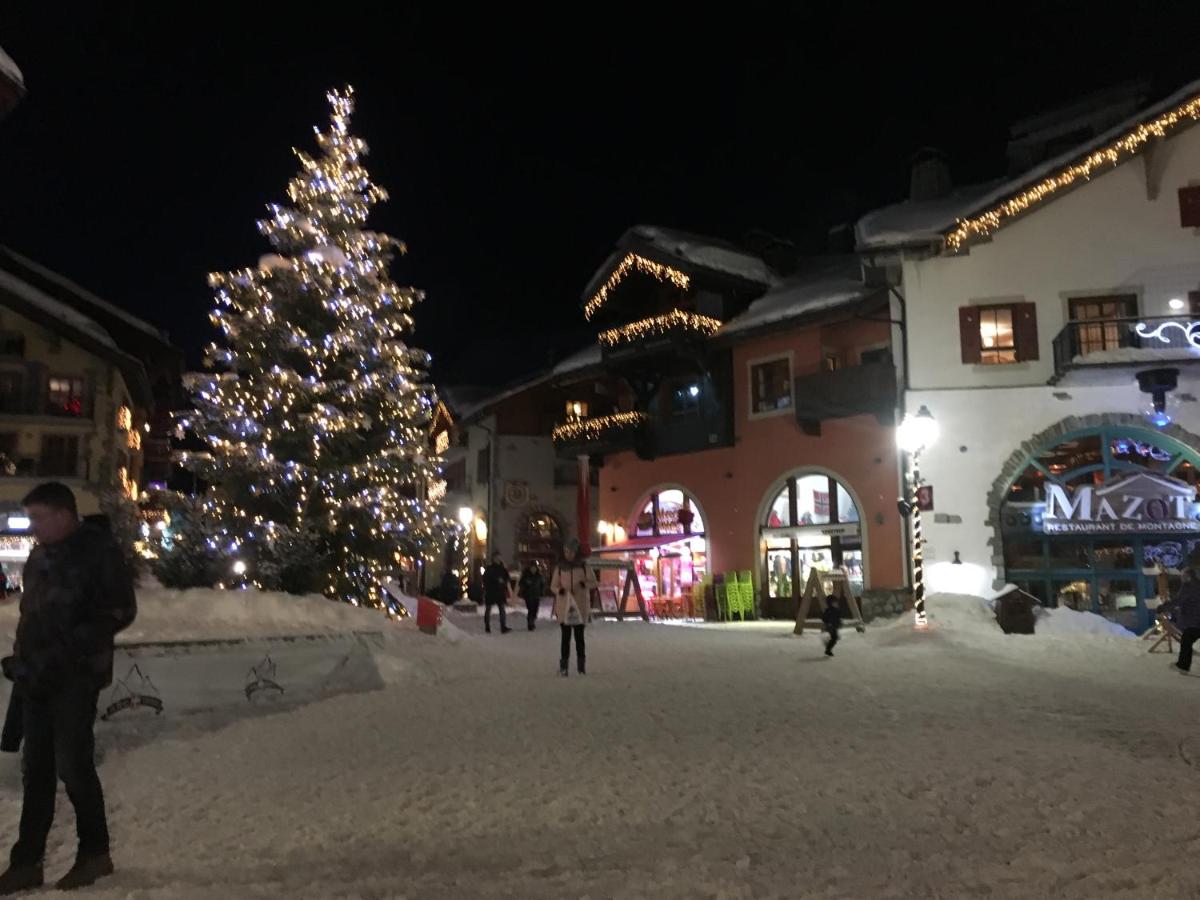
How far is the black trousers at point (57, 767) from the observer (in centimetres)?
418

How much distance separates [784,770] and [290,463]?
11135 millimetres

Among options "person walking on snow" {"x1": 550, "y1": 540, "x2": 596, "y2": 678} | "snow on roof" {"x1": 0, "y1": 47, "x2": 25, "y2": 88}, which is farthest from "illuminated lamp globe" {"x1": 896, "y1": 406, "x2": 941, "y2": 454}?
"snow on roof" {"x1": 0, "y1": 47, "x2": 25, "y2": 88}

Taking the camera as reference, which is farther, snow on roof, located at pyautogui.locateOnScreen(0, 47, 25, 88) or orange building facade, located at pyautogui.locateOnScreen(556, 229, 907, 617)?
orange building facade, located at pyautogui.locateOnScreen(556, 229, 907, 617)

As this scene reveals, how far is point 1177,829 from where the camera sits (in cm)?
485

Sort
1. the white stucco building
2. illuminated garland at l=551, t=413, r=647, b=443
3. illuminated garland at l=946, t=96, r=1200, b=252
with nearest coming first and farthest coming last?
1. the white stucco building
2. illuminated garland at l=946, t=96, r=1200, b=252
3. illuminated garland at l=551, t=413, r=647, b=443

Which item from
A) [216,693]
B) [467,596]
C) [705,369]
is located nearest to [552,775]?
[216,693]

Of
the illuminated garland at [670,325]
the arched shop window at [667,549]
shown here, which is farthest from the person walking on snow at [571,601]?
the illuminated garland at [670,325]

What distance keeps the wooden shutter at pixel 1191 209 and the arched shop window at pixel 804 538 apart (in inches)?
363

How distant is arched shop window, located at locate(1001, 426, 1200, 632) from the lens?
18.4m

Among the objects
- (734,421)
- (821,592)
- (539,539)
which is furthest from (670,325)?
(539,539)

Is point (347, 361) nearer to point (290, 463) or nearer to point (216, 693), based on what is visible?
point (290, 463)

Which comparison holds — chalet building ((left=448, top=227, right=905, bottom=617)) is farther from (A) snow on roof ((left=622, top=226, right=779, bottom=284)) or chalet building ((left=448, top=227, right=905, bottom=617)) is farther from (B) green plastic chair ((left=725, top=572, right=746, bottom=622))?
(B) green plastic chair ((left=725, top=572, right=746, bottom=622))

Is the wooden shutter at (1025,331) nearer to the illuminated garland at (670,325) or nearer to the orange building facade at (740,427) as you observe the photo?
the orange building facade at (740,427)

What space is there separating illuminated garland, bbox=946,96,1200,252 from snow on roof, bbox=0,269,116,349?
3200cm
